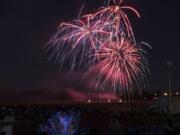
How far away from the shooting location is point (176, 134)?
34.0 metres

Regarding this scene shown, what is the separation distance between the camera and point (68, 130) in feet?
109

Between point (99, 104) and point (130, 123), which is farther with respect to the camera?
point (99, 104)

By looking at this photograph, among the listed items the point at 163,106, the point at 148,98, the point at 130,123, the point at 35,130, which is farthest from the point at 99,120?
the point at 148,98

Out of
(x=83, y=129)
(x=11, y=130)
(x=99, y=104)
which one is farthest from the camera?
(x=99, y=104)

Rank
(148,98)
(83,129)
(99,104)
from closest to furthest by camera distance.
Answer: (83,129) < (99,104) < (148,98)

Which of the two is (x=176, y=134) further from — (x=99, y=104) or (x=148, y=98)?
(x=148, y=98)

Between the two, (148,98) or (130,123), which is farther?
(148,98)

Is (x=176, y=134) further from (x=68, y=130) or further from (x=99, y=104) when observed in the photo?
(x=99, y=104)

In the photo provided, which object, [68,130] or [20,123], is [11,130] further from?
[68,130]

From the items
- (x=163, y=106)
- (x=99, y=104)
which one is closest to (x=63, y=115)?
(x=163, y=106)

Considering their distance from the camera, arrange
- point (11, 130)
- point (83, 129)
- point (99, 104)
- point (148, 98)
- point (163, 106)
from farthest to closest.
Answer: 1. point (148, 98)
2. point (99, 104)
3. point (163, 106)
4. point (11, 130)
5. point (83, 129)

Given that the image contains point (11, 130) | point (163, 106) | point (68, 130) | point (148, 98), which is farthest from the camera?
point (148, 98)

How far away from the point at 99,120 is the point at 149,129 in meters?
6.97

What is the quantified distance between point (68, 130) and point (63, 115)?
1.81 meters
